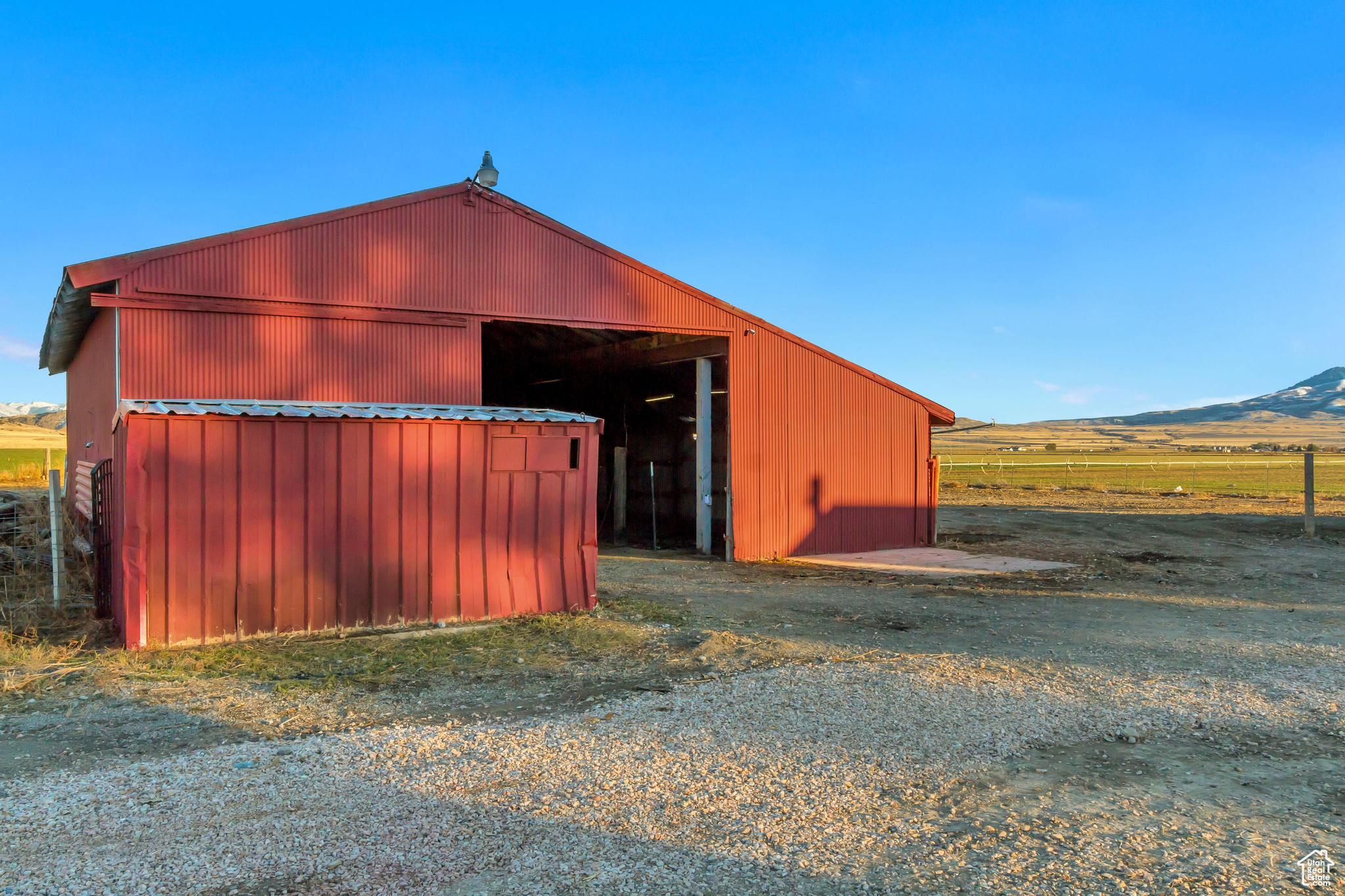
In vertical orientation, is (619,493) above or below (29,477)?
below

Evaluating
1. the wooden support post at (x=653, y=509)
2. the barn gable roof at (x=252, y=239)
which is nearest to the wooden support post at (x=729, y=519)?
the barn gable roof at (x=252, y=239)

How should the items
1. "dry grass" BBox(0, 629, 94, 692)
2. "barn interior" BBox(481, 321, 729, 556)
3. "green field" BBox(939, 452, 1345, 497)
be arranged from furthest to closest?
"green field" BBox(939, 452, 1345, 497) < "barn interior" BBox(481, 321, 729, 556) < "dry grass" BBox(0, 629, 94, 692)

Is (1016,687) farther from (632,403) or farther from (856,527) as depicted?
(632,403)

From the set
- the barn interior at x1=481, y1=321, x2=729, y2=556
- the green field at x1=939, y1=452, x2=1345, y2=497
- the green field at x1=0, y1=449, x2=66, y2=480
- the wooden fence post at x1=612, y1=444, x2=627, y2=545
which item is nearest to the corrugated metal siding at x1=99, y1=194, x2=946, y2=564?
the barn interior at x1=481, y1=321, x2=729, y2=556

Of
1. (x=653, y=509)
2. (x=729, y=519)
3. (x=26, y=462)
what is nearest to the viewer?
(x=729, y=519)

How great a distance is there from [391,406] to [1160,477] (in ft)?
157

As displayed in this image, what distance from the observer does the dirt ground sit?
4184 millimetres

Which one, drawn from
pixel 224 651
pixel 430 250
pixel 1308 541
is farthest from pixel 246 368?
pixel 1308 541

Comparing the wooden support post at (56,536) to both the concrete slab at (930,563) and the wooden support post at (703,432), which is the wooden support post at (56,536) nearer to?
the wooden support post at (703,432)

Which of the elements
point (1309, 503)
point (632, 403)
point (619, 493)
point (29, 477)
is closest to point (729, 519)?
point (619, 493)

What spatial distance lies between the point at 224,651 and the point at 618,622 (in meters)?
3.91

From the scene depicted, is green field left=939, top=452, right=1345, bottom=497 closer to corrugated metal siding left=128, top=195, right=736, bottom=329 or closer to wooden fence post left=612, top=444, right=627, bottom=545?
wooden fence post left=612, top=444, right=627, bottom=545

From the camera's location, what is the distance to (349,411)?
9492 millimetres

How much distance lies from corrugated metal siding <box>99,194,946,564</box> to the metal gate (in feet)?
3.77
